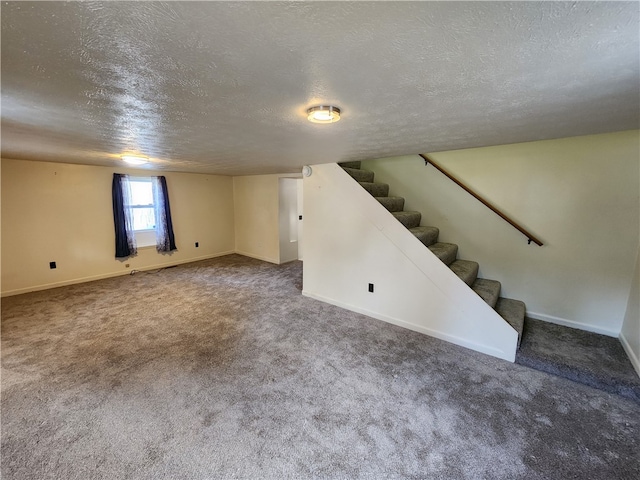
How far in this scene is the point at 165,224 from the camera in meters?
5.21

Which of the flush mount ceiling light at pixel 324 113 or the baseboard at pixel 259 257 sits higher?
the flush mount ceiling light at pixel 324 113

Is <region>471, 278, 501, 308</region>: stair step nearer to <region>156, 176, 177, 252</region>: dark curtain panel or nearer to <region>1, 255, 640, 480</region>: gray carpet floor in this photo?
<region>1, 255, 640, 480</region>: gray carpet floor

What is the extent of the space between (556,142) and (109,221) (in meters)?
6.35

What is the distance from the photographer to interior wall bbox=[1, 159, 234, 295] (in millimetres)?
3770

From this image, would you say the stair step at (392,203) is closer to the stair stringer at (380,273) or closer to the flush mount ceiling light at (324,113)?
the stair stringer at (380,273)

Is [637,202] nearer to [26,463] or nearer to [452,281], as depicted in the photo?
[452,281]

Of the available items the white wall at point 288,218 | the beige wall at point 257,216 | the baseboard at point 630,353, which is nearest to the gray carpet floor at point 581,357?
the baseboard at point 630,353

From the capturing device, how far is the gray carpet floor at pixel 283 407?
4.89 ft

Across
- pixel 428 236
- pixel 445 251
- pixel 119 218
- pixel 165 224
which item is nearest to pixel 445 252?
pixel 445 251

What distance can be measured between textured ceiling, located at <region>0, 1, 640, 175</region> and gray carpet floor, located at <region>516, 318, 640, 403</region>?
6.08 feet

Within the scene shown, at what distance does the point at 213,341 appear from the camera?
271 cm

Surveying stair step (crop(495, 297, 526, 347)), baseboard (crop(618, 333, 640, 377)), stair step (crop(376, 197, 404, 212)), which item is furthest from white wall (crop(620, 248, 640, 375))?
stair step (crop(376, 197, 404, 212))

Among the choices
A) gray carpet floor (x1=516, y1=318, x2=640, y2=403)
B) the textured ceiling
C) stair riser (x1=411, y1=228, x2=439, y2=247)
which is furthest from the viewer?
stair riser (x1=411, y1=228, x2=439, y2=247)

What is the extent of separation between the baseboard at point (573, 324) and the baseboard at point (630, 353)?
0.07 m
